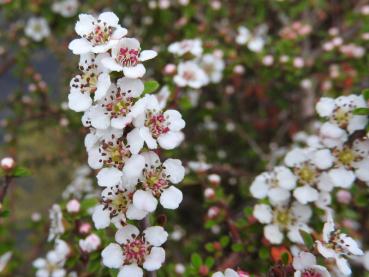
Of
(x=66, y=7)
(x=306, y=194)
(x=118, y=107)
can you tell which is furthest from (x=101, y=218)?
(x=66, y=7)

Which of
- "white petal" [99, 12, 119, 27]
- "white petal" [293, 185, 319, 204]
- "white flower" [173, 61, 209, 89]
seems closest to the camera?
"white petal" [99, 12, 119, 27]

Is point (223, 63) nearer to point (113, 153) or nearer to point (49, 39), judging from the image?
point (49, 39)

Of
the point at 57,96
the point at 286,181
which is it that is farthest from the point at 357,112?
the point at 57,96

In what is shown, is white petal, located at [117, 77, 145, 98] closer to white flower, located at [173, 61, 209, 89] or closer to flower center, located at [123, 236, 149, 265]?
flower center, located at [123, 236, 149, 265]

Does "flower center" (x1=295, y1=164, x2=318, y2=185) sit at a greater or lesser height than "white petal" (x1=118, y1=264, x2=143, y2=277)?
greater

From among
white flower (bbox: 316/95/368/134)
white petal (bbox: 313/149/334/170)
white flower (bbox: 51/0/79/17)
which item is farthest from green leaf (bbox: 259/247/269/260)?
white flower (bbox: 51/0/79/17)

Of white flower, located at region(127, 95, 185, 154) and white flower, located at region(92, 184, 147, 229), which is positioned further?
white flower, located at region(92, 184, 147, 229)

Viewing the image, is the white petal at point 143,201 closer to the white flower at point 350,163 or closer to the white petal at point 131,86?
the white petal at point 131,86
